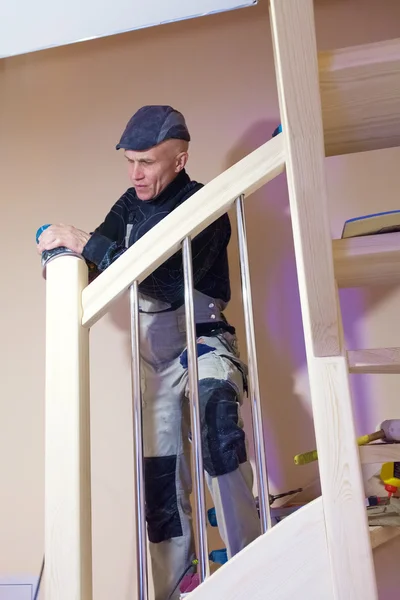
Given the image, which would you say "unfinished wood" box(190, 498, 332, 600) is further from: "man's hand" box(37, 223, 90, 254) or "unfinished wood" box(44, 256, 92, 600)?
"man's hand" box(37, 223, 90, 254)

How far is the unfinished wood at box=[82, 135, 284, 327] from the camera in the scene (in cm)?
100

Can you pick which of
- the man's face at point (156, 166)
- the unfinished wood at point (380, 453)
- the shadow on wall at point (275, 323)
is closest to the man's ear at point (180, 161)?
the man's face at point (156, 166)

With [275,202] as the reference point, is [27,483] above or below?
below

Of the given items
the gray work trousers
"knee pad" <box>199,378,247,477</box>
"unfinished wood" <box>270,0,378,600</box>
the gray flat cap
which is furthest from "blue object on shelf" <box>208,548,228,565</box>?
the gray flat cap

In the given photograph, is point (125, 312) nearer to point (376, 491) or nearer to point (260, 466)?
point (376, 491)

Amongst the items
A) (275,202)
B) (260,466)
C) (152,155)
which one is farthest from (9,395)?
(260,466)

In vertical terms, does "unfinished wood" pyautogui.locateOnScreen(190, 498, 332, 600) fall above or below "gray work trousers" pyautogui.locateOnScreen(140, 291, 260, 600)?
below

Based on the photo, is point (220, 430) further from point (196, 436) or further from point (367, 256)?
point (367, 256)

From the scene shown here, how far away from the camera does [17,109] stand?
227 centimetres

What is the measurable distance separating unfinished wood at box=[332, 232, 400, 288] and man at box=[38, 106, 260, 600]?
1.31 ft

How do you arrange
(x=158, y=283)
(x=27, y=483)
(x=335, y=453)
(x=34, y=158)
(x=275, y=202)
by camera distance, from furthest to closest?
(x=34, y=158)
(x=275, y=202)
(x=27, y=483)
(x=158, y=283)
(x=335, y=453)

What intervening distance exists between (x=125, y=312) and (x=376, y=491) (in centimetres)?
95

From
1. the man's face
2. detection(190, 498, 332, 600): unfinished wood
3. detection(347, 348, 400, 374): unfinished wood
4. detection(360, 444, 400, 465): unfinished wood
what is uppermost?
the man's face

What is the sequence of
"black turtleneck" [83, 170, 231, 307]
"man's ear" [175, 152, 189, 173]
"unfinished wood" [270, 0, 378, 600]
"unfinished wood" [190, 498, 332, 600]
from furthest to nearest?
"man's ear" [175, 152, 189, 173], "black turtleneck" [83, 170, 231, 307], "unfinished wood" [190, 498, 332, 600], "unfinished wood" [270, 0, 378, 600]
